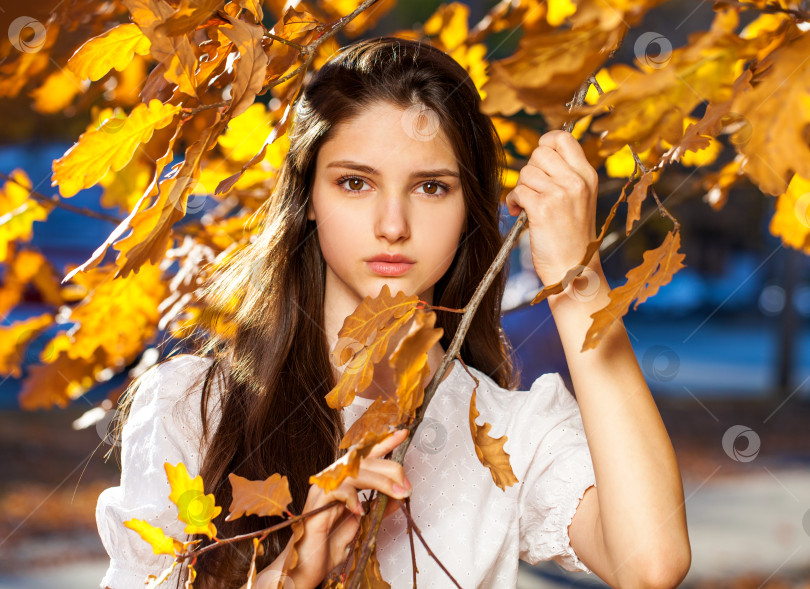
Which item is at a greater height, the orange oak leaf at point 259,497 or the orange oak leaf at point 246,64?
the orange oak leaf at point 246,64

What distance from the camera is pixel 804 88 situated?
440 millimetres

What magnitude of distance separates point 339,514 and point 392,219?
439 mm

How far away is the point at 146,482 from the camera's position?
122 cm

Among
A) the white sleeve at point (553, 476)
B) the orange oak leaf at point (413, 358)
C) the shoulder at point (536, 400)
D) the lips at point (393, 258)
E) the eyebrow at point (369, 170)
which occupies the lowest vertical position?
the white sleeve at point (553, 476)

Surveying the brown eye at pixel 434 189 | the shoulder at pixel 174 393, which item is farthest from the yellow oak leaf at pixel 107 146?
the shoulder at pixel 174 393

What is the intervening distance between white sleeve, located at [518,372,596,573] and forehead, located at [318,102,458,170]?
1.58 ft

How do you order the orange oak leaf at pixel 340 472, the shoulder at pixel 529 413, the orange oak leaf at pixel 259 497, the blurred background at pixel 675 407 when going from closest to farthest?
1. the orange oak leaf at pixel 340 472
2. the orange oak leaf at pixel 259 497
3. the shoulder at pixel 529 413
4. the blurred background at pixel 675 407

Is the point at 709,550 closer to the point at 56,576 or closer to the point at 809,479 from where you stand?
the point at 809,479

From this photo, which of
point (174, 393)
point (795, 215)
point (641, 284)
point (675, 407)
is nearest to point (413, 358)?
point (641, 284)

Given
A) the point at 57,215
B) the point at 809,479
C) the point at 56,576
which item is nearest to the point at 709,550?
the point at 809,479

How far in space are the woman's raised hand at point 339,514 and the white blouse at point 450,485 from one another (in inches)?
14.7

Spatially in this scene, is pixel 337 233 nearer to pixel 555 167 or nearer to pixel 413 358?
pixel 555 167

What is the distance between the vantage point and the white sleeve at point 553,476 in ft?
4.16

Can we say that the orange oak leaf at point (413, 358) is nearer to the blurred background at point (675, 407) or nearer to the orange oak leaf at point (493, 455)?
the orange oak leaf at point (493, 455)
